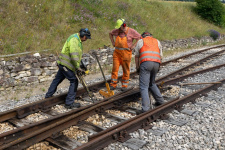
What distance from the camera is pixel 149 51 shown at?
18.4 feet

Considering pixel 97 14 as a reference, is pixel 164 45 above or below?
below

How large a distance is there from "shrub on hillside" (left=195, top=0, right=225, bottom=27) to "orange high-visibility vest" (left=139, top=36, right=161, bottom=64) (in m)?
25.6

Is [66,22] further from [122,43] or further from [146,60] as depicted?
[146,60]

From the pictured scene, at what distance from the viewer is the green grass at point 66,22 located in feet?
33.7

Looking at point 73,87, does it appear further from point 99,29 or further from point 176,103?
point 99,29

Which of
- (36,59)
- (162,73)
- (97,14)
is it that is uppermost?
(97,14)

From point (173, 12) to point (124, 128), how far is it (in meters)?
22.9

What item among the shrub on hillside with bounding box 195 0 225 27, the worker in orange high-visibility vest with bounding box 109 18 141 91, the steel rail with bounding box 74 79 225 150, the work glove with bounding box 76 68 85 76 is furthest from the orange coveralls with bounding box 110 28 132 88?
the shrub on hillside with bounding box 195 0 225 27

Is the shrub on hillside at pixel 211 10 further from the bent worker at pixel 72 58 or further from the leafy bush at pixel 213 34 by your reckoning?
the bent worker at pixel 72 58

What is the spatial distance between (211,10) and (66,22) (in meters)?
21.5

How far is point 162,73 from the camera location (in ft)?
33.2

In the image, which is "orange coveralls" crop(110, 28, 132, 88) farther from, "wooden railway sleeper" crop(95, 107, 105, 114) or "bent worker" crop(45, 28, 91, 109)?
"wooden railway sleeper" crop(95, 107, 105, 114)

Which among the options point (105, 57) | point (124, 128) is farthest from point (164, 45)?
point (124, 128)

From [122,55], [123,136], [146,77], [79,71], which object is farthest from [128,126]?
[122,55]
